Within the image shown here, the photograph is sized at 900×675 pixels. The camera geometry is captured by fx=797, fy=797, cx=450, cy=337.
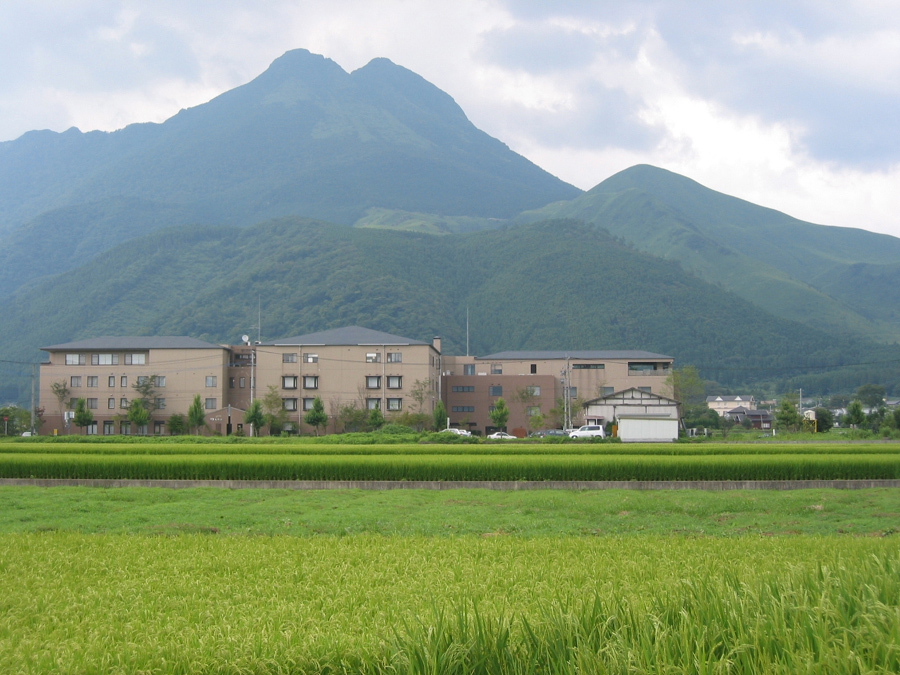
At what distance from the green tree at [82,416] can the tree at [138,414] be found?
3.16 meters

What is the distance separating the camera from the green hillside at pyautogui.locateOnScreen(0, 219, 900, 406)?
137 metres

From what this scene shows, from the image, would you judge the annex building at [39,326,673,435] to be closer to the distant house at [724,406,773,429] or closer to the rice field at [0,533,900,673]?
the distant house at [724,406,773,429]

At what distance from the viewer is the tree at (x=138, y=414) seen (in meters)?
64.1

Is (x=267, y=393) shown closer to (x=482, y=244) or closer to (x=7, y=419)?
(x=7, y=419)

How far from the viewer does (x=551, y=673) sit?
4301 mm

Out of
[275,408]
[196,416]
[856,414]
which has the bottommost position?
[856,414]

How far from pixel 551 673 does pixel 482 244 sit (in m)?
178

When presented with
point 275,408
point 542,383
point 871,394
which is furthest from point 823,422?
point 275,408

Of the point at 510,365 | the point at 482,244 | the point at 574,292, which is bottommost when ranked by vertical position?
the point at 510,365

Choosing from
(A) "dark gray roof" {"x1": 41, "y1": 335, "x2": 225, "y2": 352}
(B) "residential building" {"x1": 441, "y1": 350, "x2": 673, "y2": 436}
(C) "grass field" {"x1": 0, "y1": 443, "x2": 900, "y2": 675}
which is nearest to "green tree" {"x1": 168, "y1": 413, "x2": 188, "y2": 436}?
(A) "dark gray roof" {"x1": 41, "y1": 335, "x2": 225, "y2": 352}

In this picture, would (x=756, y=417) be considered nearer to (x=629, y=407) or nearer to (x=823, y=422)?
(x=823, y=422)

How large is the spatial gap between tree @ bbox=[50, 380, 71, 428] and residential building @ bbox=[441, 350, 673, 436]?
3307 cm

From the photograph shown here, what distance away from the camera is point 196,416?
2463 inches

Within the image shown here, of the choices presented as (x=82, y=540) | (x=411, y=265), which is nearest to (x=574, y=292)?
(x=411, y=265)
